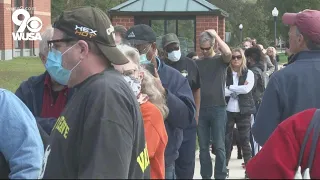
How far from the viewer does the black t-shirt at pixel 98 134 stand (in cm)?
266

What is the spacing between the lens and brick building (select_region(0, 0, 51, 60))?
45.2 m

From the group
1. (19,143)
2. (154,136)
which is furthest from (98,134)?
(154,136)

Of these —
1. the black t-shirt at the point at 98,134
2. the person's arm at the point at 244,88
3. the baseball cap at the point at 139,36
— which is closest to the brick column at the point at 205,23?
the person's arm at the point at 244,88

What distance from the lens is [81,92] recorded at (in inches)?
111

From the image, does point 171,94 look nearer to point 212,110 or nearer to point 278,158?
point 278,158

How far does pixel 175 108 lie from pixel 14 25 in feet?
149

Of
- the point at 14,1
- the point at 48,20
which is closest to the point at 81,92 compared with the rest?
the point at 14,1

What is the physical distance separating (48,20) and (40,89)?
53937 millimetres

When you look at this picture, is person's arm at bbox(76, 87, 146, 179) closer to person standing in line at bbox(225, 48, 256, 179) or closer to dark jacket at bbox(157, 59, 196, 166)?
dark jacket at bbox(157, 59, 196, 166)

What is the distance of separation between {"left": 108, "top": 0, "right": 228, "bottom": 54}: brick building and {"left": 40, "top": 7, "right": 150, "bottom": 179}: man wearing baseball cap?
9.54 metres

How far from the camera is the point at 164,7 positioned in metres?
12.9

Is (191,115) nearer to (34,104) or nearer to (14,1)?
(34,104)

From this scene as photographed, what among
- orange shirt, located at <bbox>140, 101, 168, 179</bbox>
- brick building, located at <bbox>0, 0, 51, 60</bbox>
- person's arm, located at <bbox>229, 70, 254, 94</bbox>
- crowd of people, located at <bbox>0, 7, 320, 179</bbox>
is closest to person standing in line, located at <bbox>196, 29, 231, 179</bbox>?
person's arm, located at <bbox>229, 70, 254, 94</bbox>

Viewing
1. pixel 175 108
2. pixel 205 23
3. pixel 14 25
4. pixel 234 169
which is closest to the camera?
pixel 175 108
